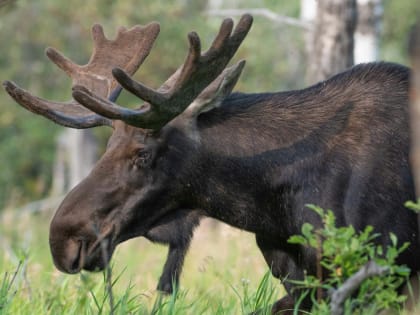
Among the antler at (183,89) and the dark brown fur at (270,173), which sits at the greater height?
the antler at (183,89)

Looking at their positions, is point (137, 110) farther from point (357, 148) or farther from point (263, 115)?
point (357, 148)

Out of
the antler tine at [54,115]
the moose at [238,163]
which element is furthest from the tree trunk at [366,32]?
the antler tine at [54,115]

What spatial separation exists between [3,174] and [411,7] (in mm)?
11277

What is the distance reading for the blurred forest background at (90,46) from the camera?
16906 mm

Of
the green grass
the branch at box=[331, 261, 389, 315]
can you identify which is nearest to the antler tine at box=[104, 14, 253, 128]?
the green grass

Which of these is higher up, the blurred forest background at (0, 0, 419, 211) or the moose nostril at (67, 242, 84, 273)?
the blurred forest background at (0, 0, 419, 211)

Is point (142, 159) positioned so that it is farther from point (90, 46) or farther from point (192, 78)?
point (90, 46)

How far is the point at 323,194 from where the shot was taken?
499cm

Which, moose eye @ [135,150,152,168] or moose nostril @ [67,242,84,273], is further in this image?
moose eye @ [135,150,152,168]

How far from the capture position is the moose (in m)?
4.89

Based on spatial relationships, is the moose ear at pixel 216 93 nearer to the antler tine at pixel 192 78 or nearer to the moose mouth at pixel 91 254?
the antler tine at pixel 192 78

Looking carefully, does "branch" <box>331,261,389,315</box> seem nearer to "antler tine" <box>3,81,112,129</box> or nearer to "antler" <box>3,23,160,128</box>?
"antler tine" <box>3,81,112,129</box>

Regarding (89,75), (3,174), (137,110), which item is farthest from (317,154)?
(3,174)

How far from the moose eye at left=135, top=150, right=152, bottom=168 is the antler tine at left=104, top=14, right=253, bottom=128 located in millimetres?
184
